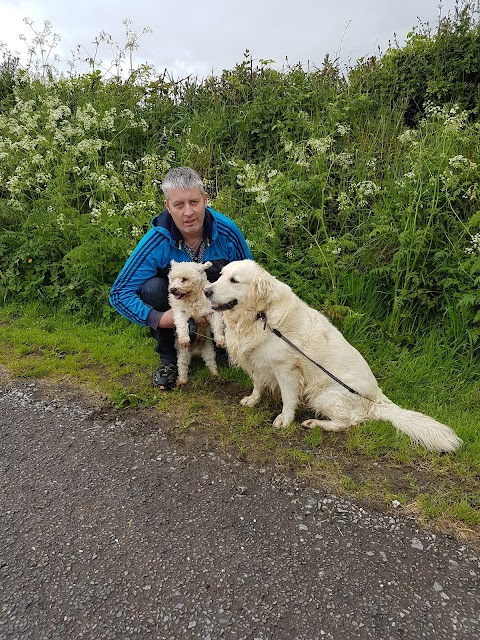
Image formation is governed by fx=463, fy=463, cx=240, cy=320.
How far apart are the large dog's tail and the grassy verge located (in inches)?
2.4

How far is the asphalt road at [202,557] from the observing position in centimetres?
201

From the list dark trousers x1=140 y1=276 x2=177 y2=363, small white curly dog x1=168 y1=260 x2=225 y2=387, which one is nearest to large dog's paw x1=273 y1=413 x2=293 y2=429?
small white curly dog x1=168 y1=260 x2=225 y2=387

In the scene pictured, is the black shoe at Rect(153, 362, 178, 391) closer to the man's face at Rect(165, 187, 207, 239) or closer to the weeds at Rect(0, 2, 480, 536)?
the weeds at Rect(0, 2, 480, 536)

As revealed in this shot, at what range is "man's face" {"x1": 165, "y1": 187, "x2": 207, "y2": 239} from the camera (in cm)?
376

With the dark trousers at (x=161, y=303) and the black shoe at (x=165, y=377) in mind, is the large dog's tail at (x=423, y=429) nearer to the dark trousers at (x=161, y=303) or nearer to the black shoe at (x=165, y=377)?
the black shoe at (x=165, y=377)

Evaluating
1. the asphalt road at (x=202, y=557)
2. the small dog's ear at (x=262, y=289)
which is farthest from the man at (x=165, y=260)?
the asphalt road at (x=202, y=557)

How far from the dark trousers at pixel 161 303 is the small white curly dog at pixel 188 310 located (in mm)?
76

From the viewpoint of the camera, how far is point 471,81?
620 cm

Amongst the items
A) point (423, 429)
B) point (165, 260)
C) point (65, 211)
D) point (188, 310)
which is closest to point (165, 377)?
point (188, 310)

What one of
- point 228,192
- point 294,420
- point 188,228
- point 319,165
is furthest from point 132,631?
point 228,192

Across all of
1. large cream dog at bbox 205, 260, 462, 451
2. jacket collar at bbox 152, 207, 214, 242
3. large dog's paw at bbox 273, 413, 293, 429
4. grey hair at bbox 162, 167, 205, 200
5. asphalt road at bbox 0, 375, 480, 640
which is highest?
grey hair at bbox 162, 167, 205, 200

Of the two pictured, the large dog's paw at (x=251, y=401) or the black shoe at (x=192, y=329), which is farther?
the black shoe at (x=192, y=329)

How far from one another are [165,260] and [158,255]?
93 millimetres

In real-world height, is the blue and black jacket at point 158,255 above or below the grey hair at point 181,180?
below
